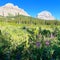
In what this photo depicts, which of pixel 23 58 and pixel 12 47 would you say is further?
pixel 12 47

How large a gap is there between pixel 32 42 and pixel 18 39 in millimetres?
1111

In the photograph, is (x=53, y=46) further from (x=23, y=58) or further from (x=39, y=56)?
(x=23, y=58)

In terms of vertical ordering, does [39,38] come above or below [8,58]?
above

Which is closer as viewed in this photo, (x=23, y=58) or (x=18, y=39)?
(x=23, y=58)

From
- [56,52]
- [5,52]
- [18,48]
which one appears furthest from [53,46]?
[5,52]

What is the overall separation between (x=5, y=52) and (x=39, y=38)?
147 centimetres

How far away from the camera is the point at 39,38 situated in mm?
8242

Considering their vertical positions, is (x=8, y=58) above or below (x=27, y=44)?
below

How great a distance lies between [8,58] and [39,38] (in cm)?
146

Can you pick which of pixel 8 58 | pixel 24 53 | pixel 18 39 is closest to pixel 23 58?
A: pixel 24 53

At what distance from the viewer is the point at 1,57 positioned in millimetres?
8289

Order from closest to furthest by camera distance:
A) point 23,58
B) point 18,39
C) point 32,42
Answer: point 23,58 < point 32,42 < point 18,39

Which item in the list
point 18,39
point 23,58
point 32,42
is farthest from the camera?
point 18,39

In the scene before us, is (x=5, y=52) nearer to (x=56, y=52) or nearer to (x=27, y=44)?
(x=27, y=44)
